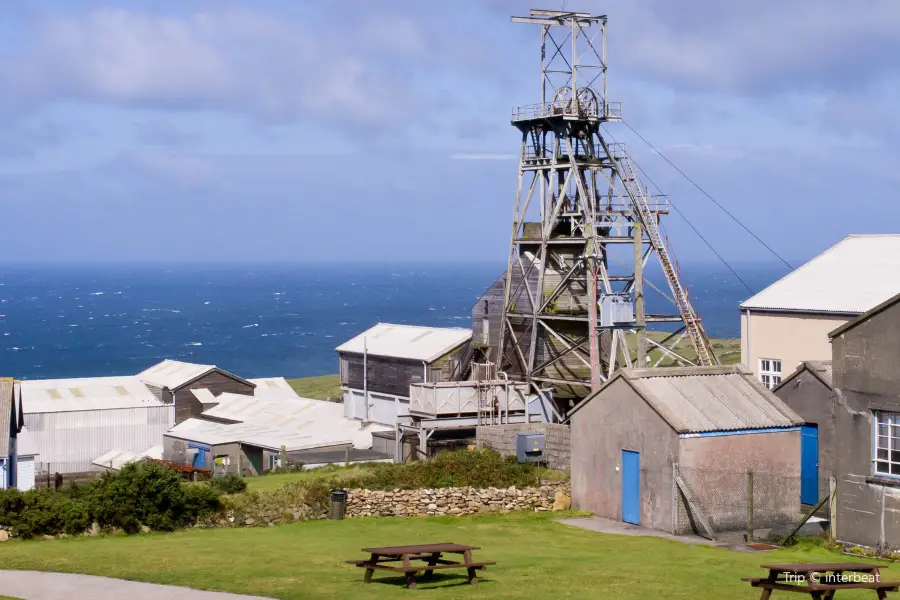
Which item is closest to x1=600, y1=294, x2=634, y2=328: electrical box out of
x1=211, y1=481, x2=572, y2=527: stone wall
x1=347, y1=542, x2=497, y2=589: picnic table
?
x1=211, y1=481, x2=572, y2=527: stone wall

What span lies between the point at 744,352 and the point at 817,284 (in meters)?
3.82

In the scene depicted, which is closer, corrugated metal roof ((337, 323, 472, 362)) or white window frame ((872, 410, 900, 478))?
white window frame ((872, 410, 900, 478))

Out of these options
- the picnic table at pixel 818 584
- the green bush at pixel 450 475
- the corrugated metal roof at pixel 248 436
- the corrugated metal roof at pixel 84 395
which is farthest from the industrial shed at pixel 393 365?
the picnic table at pixel 818 584

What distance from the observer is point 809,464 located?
34.7m

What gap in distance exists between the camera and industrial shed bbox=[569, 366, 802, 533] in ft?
98.8

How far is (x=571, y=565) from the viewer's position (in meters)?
24.3

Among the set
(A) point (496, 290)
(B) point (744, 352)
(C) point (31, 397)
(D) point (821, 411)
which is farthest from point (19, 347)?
(D) point (821, 411)

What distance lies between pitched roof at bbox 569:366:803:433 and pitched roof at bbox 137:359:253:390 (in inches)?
1608

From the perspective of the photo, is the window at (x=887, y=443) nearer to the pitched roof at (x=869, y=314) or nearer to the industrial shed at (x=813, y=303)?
the pitched roof at (x=869, y=314)

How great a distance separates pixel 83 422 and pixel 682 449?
41.6 meters

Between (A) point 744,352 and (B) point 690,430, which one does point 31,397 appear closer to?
(A) point 744,352

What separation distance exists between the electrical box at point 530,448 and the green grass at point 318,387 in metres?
61.5

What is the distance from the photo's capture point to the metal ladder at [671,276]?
51.6 m

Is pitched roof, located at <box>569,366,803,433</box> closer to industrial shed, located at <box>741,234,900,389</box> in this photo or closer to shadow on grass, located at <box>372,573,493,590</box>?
shadow on grass, located at <box>372,573,493,590</box>
